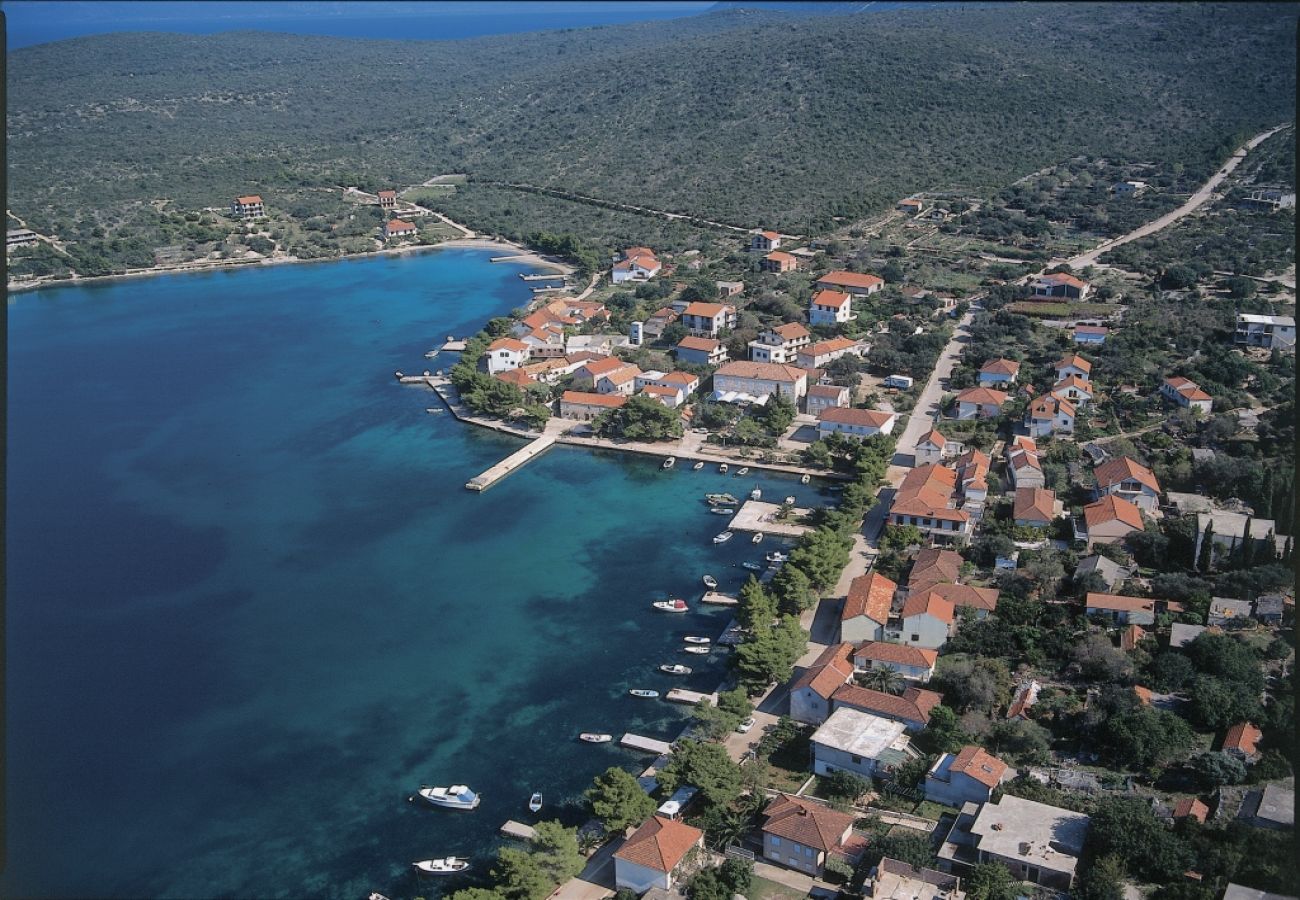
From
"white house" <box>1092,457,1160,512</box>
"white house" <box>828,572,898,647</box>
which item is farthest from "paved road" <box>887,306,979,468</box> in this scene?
"white house" <box>828,572,898,647</box>

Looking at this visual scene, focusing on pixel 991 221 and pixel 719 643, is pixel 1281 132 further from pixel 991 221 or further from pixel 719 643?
pixel 719 643

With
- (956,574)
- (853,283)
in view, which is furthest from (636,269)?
(956,574)

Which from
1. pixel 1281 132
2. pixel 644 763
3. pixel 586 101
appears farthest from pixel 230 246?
pixel 1281 132

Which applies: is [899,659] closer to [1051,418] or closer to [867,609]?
[867,609]

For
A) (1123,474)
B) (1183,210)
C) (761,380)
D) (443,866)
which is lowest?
(443,866)

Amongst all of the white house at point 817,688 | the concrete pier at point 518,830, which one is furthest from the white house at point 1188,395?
the concrete pier at point 518,830
